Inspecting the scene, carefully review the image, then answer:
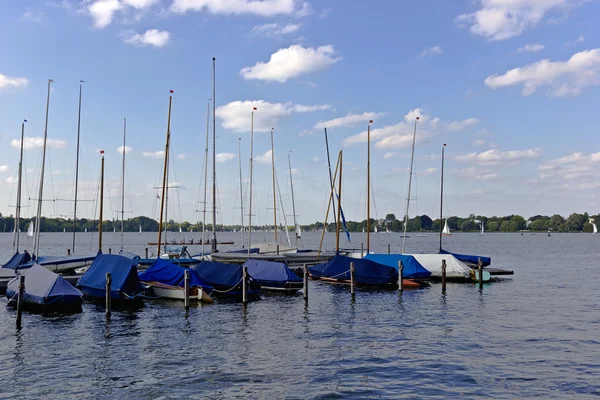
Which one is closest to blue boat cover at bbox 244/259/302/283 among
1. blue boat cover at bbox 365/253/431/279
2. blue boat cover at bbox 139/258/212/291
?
blue boat cover at bbox 139/258/212/291

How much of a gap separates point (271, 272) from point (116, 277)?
35.6 feet

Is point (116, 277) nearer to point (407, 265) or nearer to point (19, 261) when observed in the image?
point (19, 261)

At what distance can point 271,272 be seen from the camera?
3706 cm

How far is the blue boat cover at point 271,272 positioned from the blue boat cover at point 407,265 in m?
9.19

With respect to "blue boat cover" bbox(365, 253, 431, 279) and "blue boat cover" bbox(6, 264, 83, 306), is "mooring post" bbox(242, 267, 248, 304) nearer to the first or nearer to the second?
"blue boat cover" bbox(6, 264, 83, 306)

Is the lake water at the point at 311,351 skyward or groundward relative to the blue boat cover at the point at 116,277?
groundward

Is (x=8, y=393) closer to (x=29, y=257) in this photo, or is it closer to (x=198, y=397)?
(x=198, y=397)

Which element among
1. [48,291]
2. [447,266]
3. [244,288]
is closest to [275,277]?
[244,288]

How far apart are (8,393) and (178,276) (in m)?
18.1

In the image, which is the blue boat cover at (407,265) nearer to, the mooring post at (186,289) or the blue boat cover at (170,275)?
the blue boat cover at (170,275)

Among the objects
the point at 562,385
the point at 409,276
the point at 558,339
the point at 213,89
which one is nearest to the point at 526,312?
the point at 558,339

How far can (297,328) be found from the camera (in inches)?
988

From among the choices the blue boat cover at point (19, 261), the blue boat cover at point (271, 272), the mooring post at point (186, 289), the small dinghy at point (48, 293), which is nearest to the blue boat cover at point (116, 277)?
the small dinghy at point (48, 293)

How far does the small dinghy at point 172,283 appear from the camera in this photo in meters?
32.2
